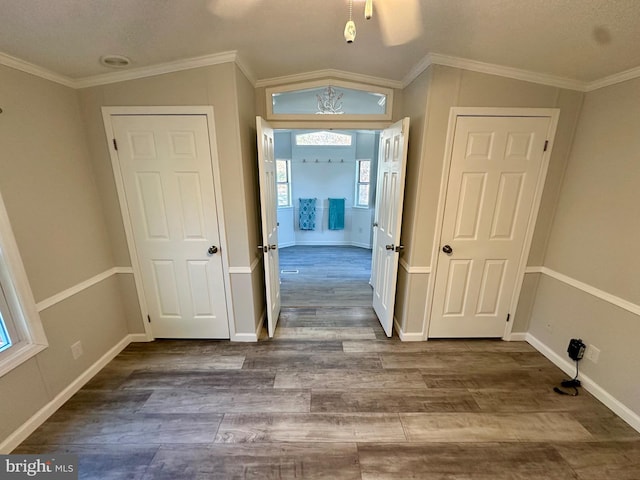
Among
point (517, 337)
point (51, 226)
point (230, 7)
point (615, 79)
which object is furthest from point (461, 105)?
point (51, 226)


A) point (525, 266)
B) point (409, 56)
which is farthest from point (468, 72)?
point (525, 266)

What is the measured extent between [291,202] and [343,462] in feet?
17.0

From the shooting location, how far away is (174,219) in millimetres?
2252

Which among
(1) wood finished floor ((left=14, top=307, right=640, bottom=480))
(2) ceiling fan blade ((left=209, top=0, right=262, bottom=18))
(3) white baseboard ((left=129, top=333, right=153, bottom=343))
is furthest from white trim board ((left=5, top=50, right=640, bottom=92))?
(1) wood finished floor ((left=14, top=307, right=640, bottom=480))

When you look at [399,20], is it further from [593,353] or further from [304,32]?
[593,353]

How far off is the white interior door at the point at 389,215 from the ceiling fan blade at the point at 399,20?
1.80 feet

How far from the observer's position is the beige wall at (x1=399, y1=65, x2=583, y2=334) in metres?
2.00

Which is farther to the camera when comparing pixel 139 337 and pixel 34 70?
pixel 139 337

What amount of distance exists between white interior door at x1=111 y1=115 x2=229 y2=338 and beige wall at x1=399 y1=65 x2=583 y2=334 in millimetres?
1799

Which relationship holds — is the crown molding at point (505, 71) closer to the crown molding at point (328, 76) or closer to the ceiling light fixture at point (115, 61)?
the crown molding at point (328, 76)

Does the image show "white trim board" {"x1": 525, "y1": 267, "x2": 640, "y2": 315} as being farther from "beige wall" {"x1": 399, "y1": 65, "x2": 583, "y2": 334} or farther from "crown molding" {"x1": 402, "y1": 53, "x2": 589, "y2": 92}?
"crown molding" {"x1": 402, "y1": 53, "x2": 589, "y2": 92}

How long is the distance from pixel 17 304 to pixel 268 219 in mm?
1751

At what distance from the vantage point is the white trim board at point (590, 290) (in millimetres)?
1726

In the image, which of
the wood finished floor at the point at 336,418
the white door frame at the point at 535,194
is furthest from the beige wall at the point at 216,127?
the white door frame at the point at 535,194
